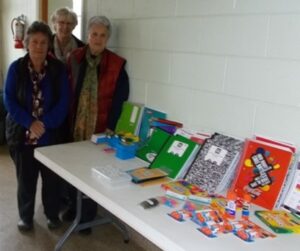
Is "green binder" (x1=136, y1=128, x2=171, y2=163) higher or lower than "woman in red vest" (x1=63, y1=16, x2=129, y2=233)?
lower

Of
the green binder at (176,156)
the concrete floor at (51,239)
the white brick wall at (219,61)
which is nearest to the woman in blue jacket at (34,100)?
the concrete floor at (51,239)

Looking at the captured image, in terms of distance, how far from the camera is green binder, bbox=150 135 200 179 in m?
1.80

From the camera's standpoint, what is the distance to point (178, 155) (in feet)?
6.12

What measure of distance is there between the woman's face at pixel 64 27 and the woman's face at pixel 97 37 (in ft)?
1.29

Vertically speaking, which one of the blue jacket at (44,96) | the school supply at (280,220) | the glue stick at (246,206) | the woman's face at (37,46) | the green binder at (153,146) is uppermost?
the woman's face at (37,46)

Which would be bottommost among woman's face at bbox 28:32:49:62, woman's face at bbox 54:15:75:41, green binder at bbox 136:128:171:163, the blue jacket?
green binder at bbox 136:128:171:163

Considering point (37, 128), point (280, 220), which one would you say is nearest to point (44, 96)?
point (37, 128)

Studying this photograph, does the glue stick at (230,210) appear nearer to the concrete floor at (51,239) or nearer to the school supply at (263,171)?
the school supply at (263,171)

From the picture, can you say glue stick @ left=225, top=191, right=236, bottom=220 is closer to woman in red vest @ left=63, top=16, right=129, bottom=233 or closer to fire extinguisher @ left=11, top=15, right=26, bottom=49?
woman in red vest @ left=63, top=16, right=129, bottom=233

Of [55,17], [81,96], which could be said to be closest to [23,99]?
[81,96]

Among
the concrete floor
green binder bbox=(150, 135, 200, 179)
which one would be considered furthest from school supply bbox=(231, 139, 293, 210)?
the concrete floor

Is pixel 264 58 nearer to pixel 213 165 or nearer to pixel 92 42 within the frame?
pixel 213 165

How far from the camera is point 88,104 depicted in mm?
2475

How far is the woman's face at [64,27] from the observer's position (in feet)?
8.83
